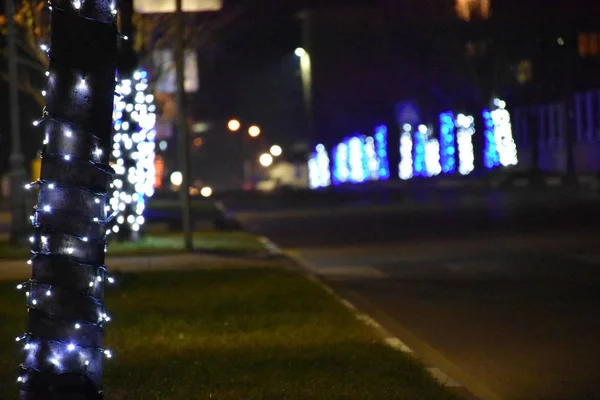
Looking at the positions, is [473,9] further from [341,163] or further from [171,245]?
[171,245]

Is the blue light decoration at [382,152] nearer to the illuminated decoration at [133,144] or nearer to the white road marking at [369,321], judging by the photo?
the illuminated decoration at [133,144]

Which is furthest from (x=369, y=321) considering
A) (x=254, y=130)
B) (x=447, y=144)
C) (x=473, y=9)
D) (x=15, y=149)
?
(x=447, y=144)

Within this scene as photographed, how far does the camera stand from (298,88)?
287 feet

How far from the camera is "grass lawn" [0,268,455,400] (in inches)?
347

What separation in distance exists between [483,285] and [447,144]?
52353 mm

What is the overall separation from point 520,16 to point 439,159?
17673 mm

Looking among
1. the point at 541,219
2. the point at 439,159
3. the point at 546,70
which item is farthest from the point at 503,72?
the point at 541,219

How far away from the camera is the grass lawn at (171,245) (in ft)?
76.6

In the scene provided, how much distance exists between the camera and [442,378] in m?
9.48

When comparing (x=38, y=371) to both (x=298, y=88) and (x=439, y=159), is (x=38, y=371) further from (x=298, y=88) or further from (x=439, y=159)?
(x=298, y=88)

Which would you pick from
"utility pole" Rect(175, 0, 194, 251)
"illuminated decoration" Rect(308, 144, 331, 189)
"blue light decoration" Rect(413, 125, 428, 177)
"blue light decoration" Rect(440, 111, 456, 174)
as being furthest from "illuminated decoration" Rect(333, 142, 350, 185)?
"utility pole" Rect(175, 0, 194, 251)

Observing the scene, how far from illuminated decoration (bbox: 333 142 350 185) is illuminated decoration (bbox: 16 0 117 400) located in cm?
7678

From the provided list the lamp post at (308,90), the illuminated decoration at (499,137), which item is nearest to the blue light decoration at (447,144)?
the illuminated decoration at (499,137)

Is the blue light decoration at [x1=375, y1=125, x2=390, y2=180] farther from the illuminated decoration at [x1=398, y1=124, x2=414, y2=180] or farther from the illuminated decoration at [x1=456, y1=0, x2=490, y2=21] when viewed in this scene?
the illuminated decoration at [x1=456, y1=0, x2=490, y2=21]
